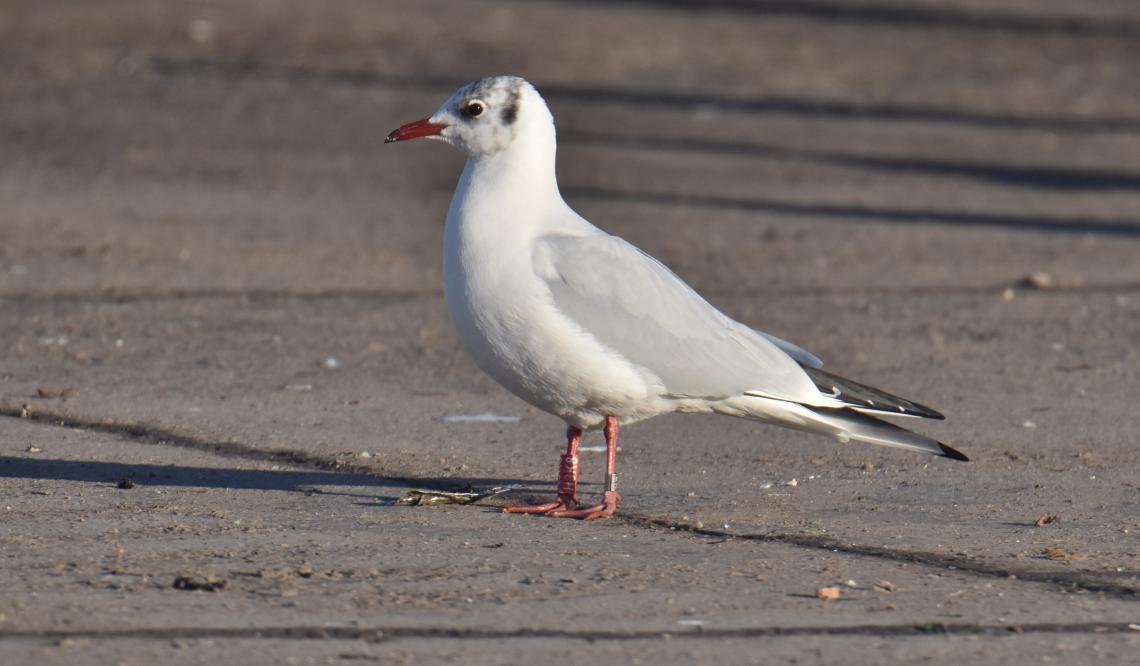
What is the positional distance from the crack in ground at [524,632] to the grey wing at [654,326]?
1407 mm

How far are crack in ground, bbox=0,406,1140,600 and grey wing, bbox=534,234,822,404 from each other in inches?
18.5

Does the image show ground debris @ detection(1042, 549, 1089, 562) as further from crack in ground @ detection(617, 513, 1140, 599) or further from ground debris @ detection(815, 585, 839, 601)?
ground debris @ detection(815, 585, 839, 601)

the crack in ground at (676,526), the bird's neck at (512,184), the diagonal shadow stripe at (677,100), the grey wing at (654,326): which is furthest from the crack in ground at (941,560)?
the diagonal shadow stripe at (677,100)

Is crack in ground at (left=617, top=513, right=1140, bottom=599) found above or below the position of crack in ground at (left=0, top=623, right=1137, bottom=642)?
above

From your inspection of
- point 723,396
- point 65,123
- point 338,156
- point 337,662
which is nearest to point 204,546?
point 337,662

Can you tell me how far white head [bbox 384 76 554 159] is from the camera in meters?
6.53

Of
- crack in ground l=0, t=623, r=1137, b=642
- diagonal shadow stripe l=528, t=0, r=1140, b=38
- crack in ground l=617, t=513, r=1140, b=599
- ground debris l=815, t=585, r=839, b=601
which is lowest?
crack in ground l=0, t=623, r=1137, b=642

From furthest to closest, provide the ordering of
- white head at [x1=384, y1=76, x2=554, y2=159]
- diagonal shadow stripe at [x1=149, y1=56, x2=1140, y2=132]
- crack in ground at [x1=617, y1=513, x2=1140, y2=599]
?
diagonal shadow stripe at [x1=149, y1=56, x2=1140, y2=132] < white head at [x1=384, y1=76, x2=554, y2=159] < crack in ground at [x1=617, y1=513, x2=1140, y2=599]

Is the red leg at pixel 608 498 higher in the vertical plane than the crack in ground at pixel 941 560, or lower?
Answer: higher

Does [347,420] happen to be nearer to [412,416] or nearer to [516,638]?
[412,416]

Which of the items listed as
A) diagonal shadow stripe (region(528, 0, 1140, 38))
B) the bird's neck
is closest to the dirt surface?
the bird's neck

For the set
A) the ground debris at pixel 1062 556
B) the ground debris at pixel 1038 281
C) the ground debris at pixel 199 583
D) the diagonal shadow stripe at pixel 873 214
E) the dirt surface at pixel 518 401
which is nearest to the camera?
the dirt surface at pixel 518 401

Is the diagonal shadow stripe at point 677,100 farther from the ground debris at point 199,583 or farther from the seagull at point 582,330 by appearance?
the ground debris at point 199,583

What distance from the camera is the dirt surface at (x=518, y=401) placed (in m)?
5.05
